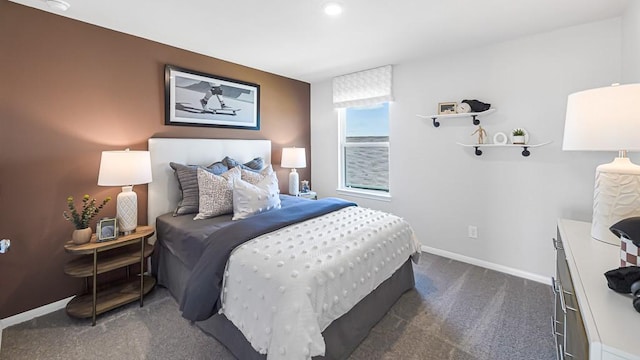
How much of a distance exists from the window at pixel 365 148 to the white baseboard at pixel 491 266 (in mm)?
1011

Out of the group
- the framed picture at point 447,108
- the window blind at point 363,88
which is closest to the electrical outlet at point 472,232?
the framed picture at point 447,108

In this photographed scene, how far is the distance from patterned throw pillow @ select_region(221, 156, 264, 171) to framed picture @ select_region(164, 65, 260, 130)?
48cm

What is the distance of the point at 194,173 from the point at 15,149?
4.09ft

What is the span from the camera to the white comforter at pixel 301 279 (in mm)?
1313

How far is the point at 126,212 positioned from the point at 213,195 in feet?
2.28

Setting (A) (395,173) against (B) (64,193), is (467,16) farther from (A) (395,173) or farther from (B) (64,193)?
(B) (64,193)

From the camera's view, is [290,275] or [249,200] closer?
[290,275]

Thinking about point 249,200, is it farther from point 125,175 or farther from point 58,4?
point 58,4

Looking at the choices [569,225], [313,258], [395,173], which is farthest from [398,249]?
[395,173]

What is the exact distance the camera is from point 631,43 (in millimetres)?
1942

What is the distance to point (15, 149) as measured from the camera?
205cm

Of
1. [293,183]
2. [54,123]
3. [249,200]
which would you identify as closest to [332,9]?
[249,200]

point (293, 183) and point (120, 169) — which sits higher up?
point (120, 169)

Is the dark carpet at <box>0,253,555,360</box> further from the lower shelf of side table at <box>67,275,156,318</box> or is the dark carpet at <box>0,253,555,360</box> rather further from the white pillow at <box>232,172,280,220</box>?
the white pillow at <box>232,172,280,220</box>
